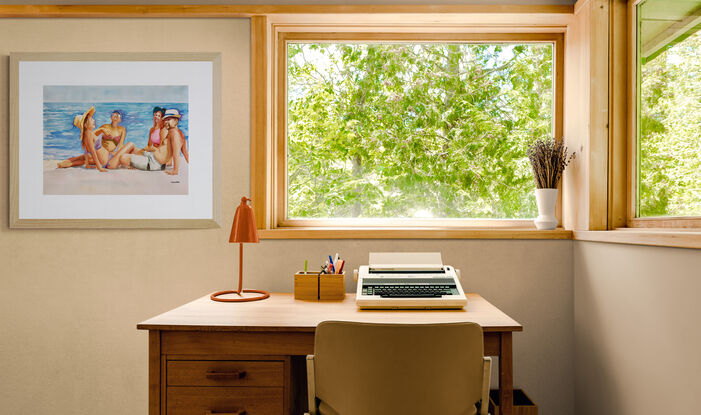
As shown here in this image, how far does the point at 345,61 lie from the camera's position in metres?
2.35

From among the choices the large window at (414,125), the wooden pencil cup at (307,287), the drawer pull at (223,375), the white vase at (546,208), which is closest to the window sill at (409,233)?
the white vase at (546,208)

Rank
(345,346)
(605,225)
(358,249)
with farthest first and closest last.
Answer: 1. (358,249)
2. (605,225)
3. (345,346)

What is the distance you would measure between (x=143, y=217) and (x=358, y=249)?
1056mm

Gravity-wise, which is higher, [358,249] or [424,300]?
[358,249]

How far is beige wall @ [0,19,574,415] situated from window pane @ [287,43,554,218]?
28 cm

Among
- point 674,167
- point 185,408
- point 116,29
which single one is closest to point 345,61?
point 116,29

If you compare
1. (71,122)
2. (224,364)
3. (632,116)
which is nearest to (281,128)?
(71,122)

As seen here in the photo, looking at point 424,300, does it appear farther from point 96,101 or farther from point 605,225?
point 96,101

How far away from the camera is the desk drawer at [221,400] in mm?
1472

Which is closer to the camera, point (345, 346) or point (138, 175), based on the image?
point (345, 346)

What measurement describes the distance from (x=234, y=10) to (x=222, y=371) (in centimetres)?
164

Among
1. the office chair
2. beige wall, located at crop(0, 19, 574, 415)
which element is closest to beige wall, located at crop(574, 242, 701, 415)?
the office chair

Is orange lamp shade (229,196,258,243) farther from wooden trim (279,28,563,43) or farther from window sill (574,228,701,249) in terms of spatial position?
window sill (574,228,701,249)

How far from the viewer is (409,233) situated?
215 centimetres
